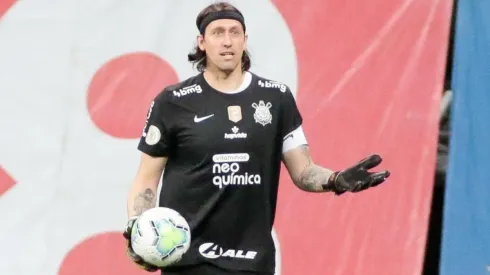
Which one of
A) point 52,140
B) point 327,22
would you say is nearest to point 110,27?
point 52,140

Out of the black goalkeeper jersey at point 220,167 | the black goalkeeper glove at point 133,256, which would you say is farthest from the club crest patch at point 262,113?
the black goalkeeper glove at point 133,256

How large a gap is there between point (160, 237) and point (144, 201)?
1.11 feet

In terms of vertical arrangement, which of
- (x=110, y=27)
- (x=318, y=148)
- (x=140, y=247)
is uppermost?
(x=110, y=27)

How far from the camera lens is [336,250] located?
16.9 feet

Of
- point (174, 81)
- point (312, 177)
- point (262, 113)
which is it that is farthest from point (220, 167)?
point (174, 81)

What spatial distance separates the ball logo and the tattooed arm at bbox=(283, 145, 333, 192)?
361 millimetres

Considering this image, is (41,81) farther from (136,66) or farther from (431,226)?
(431,226)

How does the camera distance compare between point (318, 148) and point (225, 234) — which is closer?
point (225, 234)

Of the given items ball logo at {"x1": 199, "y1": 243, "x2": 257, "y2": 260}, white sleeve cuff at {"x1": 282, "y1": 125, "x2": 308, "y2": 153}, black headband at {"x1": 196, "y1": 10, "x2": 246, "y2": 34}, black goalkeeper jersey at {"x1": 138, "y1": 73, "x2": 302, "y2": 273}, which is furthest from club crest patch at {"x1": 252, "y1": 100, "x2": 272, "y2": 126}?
ball logo at {"x1": 199, "y1": 243, "x2": 257, "y2": 260}

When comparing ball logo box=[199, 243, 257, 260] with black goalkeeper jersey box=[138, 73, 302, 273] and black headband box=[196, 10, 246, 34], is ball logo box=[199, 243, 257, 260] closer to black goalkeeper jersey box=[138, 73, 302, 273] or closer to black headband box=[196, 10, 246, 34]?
black goalkeeper jersey box=[138, 73, 302, 273]

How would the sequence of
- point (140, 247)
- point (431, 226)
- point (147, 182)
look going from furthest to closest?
1. point (431, 226)
2. point (147, 182)
3. point (140, 247)

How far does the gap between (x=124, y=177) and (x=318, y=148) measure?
3.33 feet

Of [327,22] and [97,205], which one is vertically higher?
[327,22]

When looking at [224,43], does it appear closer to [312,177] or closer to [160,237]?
[312,177]
